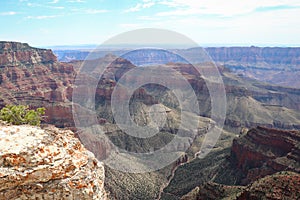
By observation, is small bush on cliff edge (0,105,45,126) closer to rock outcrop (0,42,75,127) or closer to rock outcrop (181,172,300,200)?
rock outcrop (181,172,300,200)

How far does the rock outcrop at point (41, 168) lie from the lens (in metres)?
11.7

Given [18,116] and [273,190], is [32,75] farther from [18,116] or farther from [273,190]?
[273,190]

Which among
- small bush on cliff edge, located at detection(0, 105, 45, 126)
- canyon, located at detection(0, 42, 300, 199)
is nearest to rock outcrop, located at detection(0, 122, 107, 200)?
canyon, located at detection(0, 42, 300, 199)

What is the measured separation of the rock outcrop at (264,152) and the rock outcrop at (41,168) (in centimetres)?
4271

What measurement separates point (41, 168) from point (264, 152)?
52750 millimetres

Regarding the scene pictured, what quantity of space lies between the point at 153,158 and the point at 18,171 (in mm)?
61541

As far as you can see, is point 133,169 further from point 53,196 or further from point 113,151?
point 53,196

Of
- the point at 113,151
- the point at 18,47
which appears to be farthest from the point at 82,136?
the point at 18,47

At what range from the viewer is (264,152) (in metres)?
57.3

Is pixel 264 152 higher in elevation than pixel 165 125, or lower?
higher

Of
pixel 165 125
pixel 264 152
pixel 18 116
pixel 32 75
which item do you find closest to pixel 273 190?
pixel 18 116

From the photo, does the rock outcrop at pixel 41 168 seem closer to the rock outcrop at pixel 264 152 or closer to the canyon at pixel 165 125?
the canyon at pixel 165 125

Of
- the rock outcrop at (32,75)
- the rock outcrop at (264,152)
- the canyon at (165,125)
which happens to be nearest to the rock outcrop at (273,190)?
the canyon at (165,125)

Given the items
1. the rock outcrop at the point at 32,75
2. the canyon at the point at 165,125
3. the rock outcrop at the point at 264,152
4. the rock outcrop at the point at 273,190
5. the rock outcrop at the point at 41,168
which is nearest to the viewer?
the rock outcrop at the point at 41,168
